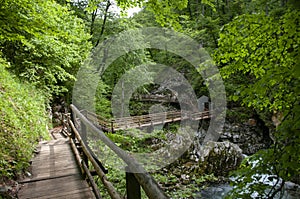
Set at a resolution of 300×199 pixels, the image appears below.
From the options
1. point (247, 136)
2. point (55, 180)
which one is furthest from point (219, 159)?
point (55, 180)

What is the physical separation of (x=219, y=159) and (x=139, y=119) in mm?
4934

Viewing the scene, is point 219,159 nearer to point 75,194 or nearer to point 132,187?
point 75,194

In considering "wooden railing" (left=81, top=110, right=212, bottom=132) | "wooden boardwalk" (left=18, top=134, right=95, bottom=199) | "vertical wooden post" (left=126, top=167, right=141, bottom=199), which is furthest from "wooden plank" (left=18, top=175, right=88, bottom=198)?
"wooden railing" (left=81, top=110, right=212, bottom=132)

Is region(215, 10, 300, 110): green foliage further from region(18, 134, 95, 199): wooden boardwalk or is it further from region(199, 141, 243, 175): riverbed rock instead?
region(199, 141, 243, 175): riverbed rock

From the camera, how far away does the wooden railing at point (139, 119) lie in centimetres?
1041

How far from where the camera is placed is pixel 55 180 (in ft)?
9.61

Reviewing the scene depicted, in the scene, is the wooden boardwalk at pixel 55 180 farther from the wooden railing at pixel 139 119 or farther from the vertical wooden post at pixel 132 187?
the wooden railing at pixel 139 119

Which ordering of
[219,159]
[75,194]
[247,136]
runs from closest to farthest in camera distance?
[75,194] < [219,159] < [247,136]

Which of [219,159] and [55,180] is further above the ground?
[55,180]

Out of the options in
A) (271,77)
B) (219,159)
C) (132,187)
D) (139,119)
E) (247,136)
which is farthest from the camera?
(139,119)

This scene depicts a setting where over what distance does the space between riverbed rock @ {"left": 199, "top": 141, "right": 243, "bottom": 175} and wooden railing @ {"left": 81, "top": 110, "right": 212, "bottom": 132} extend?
13.6 ft

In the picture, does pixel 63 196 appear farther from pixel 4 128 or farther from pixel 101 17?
pixel 101 17

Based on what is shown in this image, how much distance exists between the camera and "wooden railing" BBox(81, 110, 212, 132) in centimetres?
1041

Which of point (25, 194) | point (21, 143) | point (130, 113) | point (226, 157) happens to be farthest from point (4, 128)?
point (130, 113)
